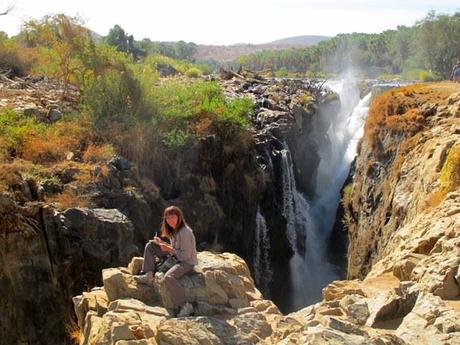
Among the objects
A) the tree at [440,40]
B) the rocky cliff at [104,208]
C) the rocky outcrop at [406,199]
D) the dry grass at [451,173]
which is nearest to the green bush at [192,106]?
the rocky cliff at [104,208]

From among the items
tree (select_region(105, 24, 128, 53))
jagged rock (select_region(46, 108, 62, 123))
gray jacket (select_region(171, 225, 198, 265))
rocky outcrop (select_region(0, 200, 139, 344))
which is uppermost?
tree (select_region(105, 24, 128, 53))

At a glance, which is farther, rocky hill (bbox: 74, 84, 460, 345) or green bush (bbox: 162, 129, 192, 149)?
green bush (bbox: 162, 129, 192, 149)

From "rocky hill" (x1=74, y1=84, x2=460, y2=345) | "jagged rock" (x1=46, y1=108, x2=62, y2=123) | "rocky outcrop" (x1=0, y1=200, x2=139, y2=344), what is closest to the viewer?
"rocky hill" (x1=74, y1=84, x2=460, y2=345)

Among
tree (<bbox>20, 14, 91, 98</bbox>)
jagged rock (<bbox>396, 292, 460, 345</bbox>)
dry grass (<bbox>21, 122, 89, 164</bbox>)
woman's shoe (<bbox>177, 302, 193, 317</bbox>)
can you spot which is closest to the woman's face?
woman's shoe (<bbox>177, 302, 193, 317</bbox>)

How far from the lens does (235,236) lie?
19.0 metres

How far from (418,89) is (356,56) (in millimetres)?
72923

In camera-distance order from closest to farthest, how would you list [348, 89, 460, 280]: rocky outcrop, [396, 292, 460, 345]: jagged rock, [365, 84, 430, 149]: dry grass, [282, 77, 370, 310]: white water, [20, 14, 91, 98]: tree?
[396, 292, 460, 345]: jagged rock → [348, 89, 460, 280]: rocky outcrop → [365, 84, 430, 149]: dry grass → [20, 14, 91, 98]: tree → [282, 77, 370, 310]: white water

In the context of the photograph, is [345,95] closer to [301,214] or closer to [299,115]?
[299,115]

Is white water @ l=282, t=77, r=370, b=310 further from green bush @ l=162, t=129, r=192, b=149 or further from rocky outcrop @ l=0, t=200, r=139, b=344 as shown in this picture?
rocky outcrop @ l=0, t=200, r=139, b=344

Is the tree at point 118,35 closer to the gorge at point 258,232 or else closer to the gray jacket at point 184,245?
the gorge at point 258,232

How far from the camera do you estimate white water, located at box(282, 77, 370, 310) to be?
22.6 m

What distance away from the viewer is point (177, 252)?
282 inches

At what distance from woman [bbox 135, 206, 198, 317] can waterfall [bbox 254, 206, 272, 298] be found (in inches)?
482

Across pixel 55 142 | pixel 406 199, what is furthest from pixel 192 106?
pixel 406 199
